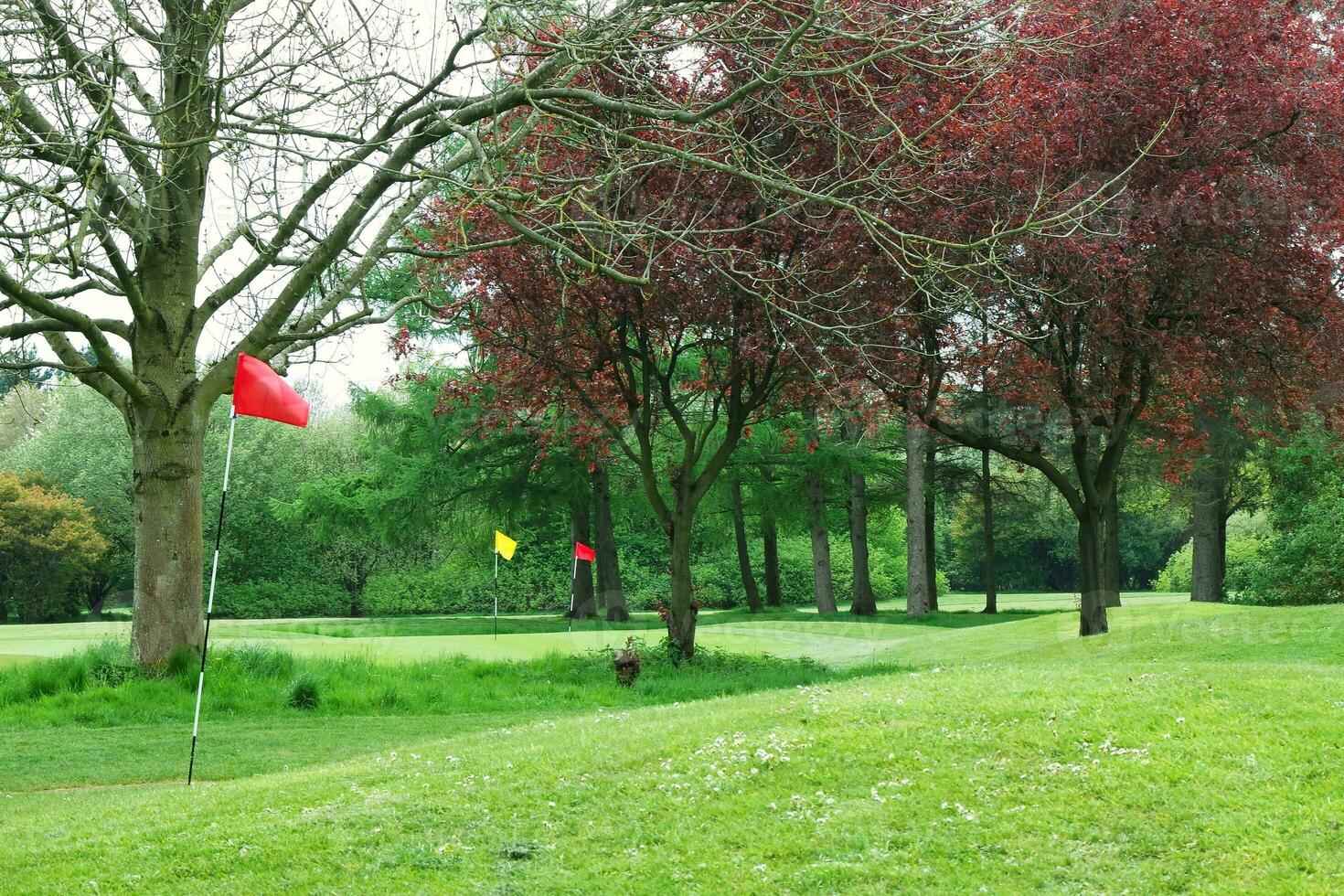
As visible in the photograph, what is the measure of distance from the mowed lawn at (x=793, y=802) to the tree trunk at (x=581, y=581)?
18104mm

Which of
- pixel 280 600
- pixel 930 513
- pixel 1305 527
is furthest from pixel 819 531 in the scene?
pixel 280 600

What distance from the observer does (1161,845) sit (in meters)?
5.93

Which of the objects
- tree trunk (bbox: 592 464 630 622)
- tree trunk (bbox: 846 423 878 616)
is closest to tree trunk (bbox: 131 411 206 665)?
tree trunk (bbox: 592 464 630 622)

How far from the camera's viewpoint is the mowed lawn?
5934 mm

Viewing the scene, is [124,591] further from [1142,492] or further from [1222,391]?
[1222,391]

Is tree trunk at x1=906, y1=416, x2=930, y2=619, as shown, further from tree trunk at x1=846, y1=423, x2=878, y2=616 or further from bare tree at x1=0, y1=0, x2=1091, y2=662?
bare tree at x1=0, y1=0, x2=1091, y2=662

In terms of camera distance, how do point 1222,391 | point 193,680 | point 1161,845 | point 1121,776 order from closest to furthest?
point 1161,845
point 1121,776
point 193,680
point 1222,391

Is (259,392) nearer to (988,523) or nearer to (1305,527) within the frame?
(1305,527)

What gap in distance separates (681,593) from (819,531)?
47.9 feet

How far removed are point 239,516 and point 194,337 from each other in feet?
90.0

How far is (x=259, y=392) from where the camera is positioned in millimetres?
11047

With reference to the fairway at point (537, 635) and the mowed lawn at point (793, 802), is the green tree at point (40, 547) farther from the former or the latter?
the mowed lawn at point (793, 802)

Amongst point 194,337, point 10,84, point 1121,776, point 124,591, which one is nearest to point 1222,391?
point 1121,776

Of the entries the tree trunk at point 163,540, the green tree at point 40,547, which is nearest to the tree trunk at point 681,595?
the tree trunk at point 163,540
